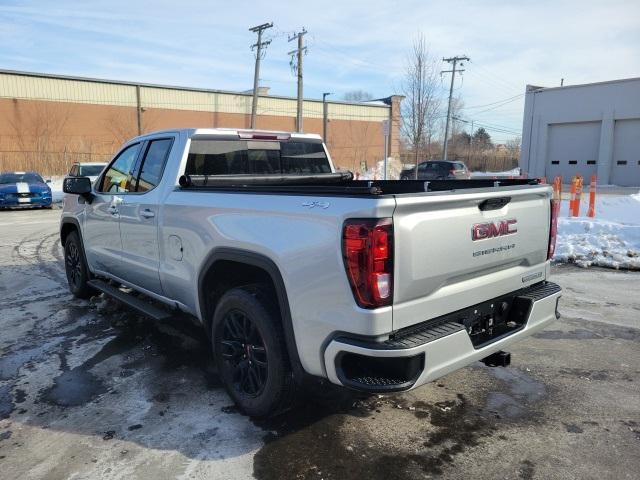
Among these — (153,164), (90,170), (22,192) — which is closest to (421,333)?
(153,164)

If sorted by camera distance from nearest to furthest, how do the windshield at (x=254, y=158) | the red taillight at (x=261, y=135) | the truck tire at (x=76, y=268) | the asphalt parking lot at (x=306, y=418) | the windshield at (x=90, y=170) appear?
the asphalt parking lot at (x=306, y=418)
the windshield at (x=254, y=158)
the red taillight at (x=261, y=135)
the truck tire at (x=76, y=268)
the windshield at (x=90, y=170)

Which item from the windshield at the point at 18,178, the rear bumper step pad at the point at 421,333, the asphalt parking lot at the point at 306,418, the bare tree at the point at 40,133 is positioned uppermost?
the bare tree at the point at 40,133

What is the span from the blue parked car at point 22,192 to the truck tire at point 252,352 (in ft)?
56.4

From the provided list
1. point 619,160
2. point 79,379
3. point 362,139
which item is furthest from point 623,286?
point 362,139

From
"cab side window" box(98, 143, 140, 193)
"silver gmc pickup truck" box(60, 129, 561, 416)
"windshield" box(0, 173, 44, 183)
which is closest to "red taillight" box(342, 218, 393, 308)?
"silver gmc pickup truck" box(60, 129, 561, 416)

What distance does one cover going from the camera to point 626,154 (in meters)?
34.4

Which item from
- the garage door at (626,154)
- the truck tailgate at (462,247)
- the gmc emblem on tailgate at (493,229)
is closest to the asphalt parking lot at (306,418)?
the truck tailgate at (462,247)

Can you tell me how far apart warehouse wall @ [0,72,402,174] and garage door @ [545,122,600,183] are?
2167cm

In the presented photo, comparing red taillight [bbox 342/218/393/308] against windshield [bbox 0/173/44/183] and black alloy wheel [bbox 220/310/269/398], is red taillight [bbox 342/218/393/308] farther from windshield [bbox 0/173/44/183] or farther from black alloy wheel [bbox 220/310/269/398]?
windshield [bbox 0/173/44/183]

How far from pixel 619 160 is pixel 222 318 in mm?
37880

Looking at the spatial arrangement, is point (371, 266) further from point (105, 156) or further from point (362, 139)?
point (362, 139)

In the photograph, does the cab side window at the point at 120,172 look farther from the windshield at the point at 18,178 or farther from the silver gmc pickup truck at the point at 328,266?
the windshield at the point at 18,178

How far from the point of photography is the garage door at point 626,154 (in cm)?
3394

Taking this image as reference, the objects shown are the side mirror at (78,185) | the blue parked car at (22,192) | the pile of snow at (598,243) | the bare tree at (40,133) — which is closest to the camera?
the side mirror at (78,185)
